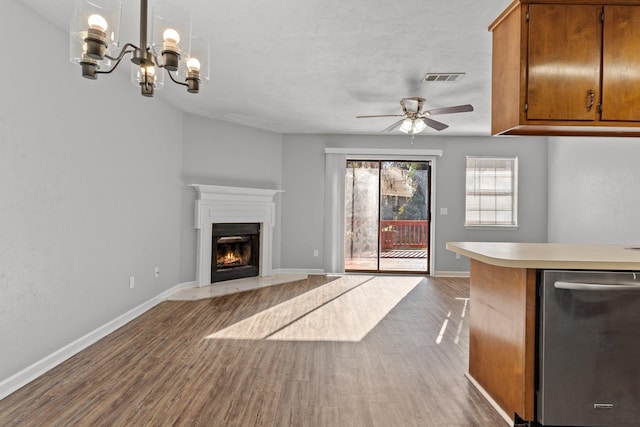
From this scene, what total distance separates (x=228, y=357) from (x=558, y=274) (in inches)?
94.6

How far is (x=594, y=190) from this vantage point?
5.65 metres

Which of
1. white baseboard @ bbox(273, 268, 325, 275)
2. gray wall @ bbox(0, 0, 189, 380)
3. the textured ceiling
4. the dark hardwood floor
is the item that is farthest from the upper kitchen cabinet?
white baseboard @ bbox(273, 268, 325, 275)

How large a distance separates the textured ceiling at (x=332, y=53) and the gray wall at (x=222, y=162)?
40 centimetres

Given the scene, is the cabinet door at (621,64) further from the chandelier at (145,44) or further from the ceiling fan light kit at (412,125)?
the ceiling fan light kit at (412,125)

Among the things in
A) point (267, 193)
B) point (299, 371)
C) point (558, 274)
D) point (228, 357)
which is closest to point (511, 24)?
point (558, 274)

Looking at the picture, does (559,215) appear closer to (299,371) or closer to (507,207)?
(507,207)

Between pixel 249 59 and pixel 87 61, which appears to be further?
pixel 249 59

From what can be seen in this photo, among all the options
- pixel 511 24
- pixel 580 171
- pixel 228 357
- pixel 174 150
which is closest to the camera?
pixel 511 24

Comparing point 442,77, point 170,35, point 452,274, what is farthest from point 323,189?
point 170,35

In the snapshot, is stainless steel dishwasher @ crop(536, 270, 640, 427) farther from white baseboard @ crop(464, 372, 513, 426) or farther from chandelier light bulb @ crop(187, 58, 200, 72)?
chandelier light bulb @ crop(187, 58, 200, 72)

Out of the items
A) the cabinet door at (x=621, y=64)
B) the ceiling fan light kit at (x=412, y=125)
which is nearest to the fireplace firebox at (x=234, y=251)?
the ceiling fan light kit at (x=412, y=125)

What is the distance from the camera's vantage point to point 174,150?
5.42 metres

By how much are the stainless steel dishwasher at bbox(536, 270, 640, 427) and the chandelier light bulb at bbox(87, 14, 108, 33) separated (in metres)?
2.37

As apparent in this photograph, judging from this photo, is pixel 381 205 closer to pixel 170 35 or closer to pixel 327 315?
pixel 327 315
